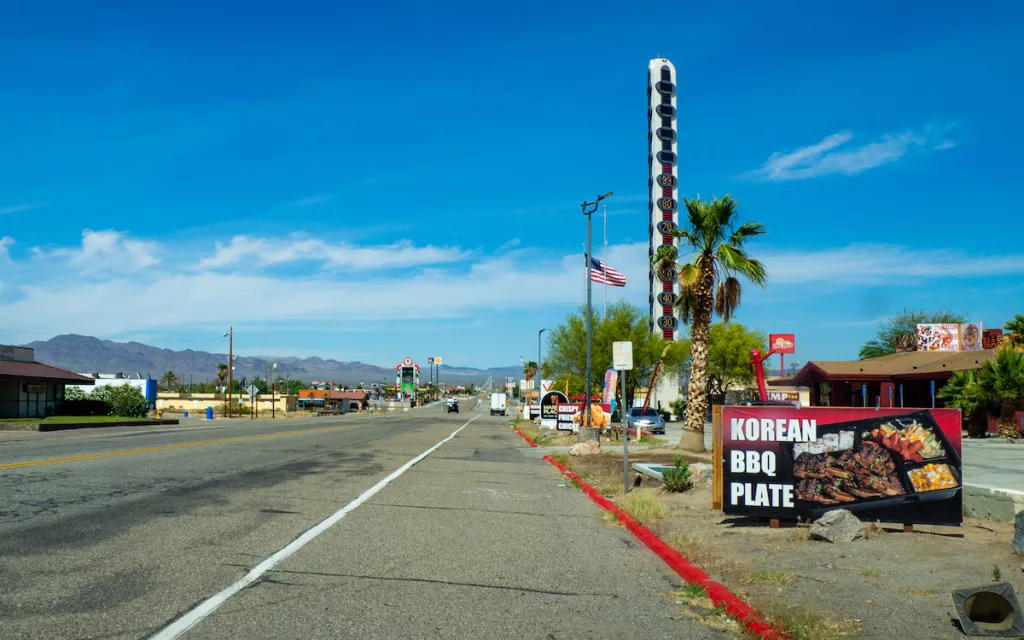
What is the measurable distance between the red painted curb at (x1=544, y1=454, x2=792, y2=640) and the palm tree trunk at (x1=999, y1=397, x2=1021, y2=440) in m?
26.7

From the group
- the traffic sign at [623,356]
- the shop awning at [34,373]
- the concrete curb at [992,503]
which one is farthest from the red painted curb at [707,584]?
the shop awning at [34,373]

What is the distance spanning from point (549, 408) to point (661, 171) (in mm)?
63816

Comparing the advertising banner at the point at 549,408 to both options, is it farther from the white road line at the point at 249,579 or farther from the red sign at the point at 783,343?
the white road line at the point at 249,579

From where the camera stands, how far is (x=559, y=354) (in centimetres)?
6750

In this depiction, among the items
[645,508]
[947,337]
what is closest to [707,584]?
[645,508]

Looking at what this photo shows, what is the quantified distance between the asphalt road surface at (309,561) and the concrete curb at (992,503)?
4.73 m

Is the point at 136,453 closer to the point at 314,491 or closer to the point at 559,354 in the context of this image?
the point at 314,491

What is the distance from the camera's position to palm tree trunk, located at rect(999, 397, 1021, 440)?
108ft

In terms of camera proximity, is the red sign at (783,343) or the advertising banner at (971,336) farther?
the advertising banner at (971,336)

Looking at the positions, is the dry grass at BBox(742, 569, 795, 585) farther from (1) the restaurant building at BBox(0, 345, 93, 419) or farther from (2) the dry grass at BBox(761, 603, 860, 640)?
(1) the restaurant building at BBox(0, 345, 93, 419)

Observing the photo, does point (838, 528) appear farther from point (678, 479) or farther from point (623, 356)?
point (623, 356)

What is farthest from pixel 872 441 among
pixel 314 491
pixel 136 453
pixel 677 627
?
pixel 136 453

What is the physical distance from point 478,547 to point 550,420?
121 ft

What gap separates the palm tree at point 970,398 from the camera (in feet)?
113
